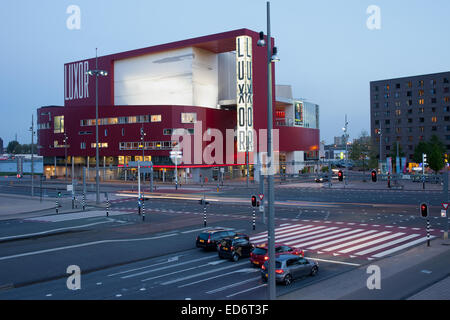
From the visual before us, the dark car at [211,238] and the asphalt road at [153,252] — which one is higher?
the dark car at [211,238]

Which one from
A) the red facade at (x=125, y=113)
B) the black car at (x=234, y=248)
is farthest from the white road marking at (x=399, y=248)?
the red facade at (x=125, y=113)

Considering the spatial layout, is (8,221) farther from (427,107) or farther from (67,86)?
(427,107)

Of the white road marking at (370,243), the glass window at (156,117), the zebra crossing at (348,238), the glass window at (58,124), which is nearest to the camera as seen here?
the zebra crossing at (348,238)

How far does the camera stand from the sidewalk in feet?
50.7

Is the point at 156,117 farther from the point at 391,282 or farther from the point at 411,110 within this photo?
the point at 411,110

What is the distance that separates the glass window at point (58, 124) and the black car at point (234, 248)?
92.1 meters

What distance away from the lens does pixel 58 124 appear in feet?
342

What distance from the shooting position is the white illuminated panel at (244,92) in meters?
86.2

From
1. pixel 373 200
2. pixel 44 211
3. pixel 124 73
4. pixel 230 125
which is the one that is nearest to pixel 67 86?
pixel 124 73

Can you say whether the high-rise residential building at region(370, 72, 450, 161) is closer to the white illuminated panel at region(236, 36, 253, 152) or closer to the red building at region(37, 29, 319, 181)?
the red building at region(37, 29, 319, 181)

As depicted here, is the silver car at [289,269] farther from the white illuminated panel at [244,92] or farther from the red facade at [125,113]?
the red facade at [125,113]

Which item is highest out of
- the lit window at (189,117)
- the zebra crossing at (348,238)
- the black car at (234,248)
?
the lit window at (189,117)

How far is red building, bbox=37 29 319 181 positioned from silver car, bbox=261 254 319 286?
6594 centimetres

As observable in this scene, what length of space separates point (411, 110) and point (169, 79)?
7549 cm
